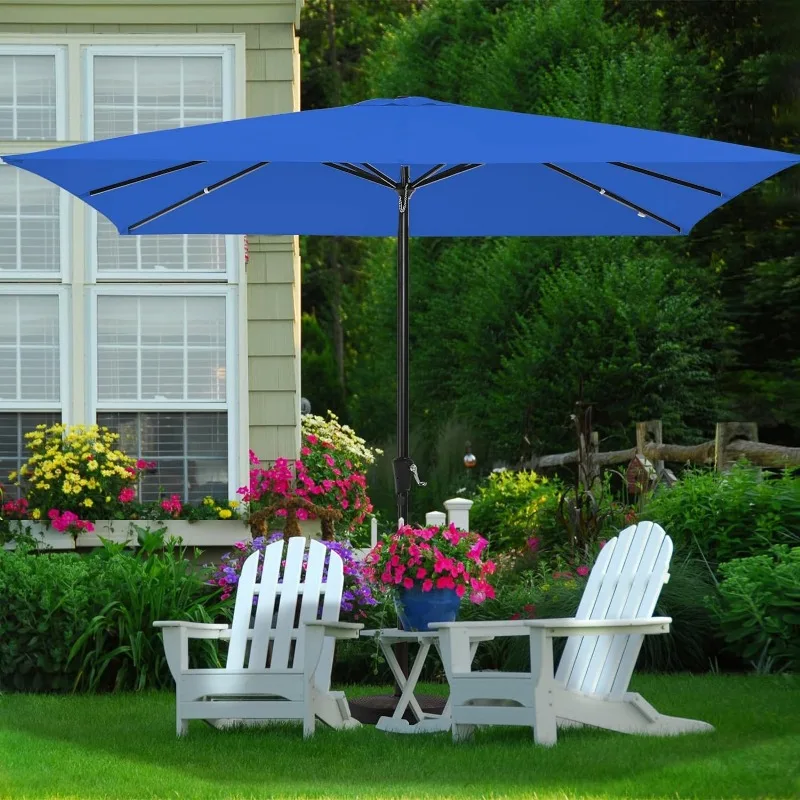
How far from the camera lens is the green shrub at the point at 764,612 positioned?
5.64 m

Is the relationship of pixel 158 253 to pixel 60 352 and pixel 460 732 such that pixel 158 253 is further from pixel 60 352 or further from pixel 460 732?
pixel 460 732

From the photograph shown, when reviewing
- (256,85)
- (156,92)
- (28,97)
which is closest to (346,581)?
(256,85)

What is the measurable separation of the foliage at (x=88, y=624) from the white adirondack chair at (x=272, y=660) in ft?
2.68

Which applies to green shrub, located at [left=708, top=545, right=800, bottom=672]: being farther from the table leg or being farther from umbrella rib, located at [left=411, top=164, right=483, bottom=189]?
umbrella rib, located at [left=411, top=164, right=483, bottom=189]

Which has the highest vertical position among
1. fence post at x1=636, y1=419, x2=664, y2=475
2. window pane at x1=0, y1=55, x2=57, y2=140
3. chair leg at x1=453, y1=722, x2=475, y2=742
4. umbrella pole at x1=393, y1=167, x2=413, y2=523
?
window pane at x1=0, y1=55, x2=57, y2=140

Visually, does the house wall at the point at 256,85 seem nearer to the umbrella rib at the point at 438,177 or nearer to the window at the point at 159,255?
the window at the point at 159,255

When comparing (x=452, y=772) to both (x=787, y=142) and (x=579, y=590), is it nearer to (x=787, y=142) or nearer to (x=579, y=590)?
(x=579, y=590)

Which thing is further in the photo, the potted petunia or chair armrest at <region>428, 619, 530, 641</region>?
the potted petunia

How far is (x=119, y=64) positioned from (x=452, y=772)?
4.82 metres

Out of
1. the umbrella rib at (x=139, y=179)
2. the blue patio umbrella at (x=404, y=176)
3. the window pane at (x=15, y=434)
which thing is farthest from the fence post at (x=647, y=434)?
the umbrella rib at (x=139, y=179)

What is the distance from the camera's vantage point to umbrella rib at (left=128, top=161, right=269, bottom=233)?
17.3 ft

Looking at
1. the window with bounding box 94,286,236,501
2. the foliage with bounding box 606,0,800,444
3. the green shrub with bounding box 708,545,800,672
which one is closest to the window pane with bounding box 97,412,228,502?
the window with bounding box 94,286,236,501

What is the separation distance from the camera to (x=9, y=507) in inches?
270

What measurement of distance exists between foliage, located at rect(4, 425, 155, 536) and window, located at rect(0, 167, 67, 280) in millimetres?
885
